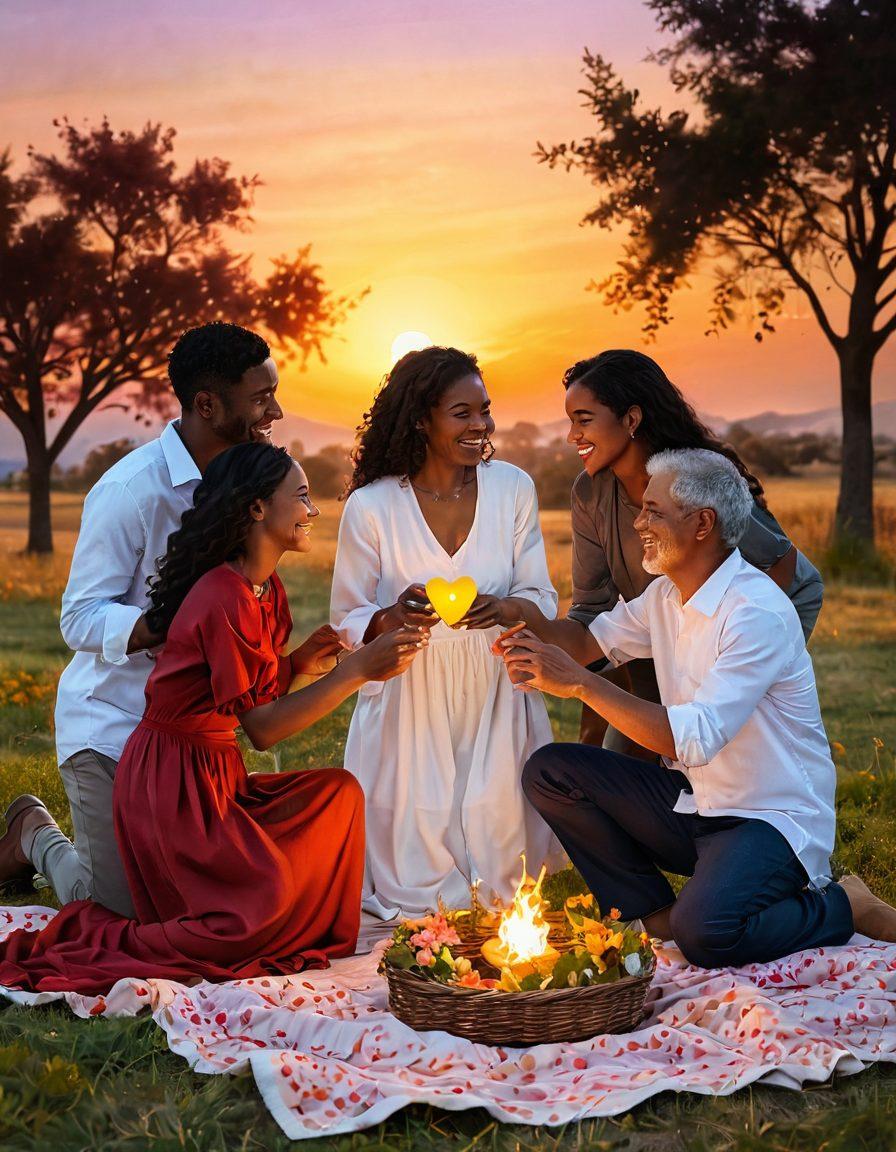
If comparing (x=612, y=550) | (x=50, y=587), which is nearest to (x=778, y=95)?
(x=50, y=587)

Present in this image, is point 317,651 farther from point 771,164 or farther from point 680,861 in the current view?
point 771,164

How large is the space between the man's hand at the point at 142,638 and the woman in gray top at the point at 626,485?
1996 mm

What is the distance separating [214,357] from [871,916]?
134 inches

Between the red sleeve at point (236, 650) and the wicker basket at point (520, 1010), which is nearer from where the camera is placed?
the wicker basket at point (520, 1010)

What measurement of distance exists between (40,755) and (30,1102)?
4728 mm

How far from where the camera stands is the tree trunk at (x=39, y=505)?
20.2 meters

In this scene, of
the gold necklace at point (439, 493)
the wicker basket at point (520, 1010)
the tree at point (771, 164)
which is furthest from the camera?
the tree at point (771, 164)

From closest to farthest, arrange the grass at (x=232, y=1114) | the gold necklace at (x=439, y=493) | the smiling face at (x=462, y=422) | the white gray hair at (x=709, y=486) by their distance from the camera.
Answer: the grass at (x=232, y=1114)
the white gray hair at (x=709, y=486)
the smiling face at (x=462, y=422)
the gold necklace at (x=439, y=493)

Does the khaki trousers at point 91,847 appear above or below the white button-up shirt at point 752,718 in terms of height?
below

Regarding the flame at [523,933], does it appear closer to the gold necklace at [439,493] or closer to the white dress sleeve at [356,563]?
the white dress sleeve at [356,563]

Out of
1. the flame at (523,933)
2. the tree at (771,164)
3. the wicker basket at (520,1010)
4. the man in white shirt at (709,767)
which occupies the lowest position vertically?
the wicker basket at (520,1010)

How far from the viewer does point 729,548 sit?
5.46 meters

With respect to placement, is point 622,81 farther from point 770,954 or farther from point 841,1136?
point 841,1136

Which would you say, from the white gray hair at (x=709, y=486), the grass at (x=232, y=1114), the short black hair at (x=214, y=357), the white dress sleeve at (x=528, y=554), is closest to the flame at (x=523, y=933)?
the grass at (x=232, y=1114)
